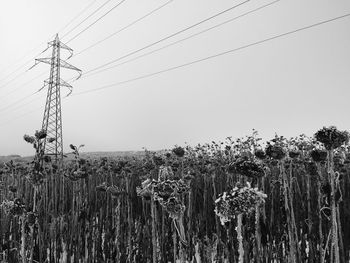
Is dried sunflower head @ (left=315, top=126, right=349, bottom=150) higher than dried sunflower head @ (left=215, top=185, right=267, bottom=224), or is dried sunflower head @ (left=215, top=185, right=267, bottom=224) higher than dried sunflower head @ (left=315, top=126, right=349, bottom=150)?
dried sunflower head @ (left=315, top=126, right=349, bottom=150)

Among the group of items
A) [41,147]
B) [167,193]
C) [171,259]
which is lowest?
[171,259]

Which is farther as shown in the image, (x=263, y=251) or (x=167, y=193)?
(x=263, y=251)

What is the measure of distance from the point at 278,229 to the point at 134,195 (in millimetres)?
3537

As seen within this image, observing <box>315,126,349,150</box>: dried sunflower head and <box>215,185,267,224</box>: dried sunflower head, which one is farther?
<box>315,126,349,150</box>: dried sunflower head

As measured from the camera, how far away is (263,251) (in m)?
4.12

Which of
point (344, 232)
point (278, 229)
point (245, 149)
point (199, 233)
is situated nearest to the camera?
point (344, 232)

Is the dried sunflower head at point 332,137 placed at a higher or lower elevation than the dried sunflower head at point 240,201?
higher

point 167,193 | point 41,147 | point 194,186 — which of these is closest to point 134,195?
point 194,186

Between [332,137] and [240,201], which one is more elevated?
[332,137]

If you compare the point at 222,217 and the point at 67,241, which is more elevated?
the point at 222,217

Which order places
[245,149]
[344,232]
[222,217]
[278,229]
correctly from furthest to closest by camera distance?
1. [245,149]
2. [278,229]
3. [344,232]
4. [222,217]

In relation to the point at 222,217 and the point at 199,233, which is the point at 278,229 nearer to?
the point at 199,233

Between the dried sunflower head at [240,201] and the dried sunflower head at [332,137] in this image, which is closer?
the dried sunflower head at [240,201]

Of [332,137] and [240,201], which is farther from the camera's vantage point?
[332,137]
